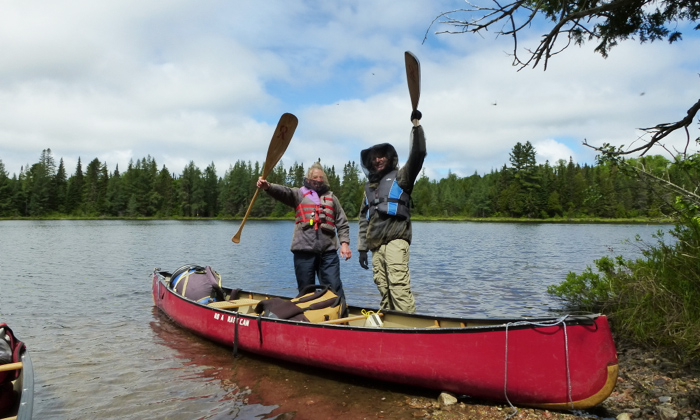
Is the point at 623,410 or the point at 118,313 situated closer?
the point at 623,410

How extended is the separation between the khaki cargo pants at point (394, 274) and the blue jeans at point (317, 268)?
3.76 ft

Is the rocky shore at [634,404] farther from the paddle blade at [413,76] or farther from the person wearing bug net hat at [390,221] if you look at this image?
the paddle blade at [413,76]

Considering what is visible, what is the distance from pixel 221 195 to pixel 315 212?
9706 cm

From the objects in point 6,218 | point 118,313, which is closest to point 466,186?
point 6,218

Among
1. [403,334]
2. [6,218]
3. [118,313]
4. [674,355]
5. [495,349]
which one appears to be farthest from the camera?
[6,218]

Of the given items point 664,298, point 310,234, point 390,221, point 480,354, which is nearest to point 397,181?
point 390,221

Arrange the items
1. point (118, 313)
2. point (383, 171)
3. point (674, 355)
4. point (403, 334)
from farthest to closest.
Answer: point (118, 313)
point (383, 171)
point (674, 355)
point (403, 334)

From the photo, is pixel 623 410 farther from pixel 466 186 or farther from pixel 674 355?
pixel 466 186

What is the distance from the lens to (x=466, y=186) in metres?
127

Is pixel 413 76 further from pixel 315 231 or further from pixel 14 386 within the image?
pixel 14 386

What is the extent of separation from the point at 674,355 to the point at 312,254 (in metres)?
4.52

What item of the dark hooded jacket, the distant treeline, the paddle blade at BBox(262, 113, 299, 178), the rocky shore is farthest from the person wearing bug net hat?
the distant treeline

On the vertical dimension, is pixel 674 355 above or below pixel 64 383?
above

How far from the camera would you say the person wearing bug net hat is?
5.50 meters
